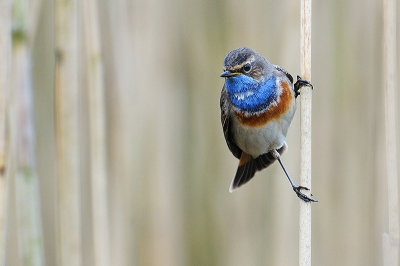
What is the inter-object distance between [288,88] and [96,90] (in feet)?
3.17

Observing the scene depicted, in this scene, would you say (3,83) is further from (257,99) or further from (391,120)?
(391,120)

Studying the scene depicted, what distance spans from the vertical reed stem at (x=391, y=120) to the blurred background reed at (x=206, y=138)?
60 cm

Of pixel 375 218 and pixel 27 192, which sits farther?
pixel 375 218

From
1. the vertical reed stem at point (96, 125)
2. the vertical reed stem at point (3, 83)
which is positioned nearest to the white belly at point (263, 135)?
the vertical reed stem at point (96, 125)

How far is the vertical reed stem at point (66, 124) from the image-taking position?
1914 millimetres

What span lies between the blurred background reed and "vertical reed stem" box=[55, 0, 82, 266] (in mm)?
794

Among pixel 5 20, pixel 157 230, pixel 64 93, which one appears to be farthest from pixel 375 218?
pixel 5 20

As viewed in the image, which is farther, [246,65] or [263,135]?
[263,135]

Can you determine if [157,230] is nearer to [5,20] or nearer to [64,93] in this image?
[64,93]

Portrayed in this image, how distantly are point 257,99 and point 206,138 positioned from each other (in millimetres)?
764

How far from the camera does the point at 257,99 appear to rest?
99.6 inches

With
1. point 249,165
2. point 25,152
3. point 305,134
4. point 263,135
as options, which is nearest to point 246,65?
point 263,135

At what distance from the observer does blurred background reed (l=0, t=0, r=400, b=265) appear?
9.45 ft

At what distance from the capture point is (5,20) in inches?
67.2
